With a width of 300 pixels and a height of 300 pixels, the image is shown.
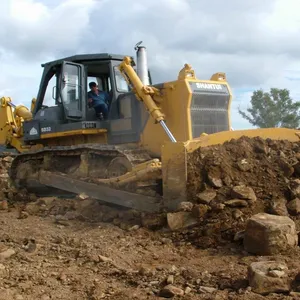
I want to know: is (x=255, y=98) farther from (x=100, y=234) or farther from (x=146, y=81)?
(x=100, y=234)

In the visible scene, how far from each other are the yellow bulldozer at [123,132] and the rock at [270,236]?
58.9 inches

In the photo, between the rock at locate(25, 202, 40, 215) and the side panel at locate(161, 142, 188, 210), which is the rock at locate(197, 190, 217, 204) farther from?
the rock at locate(25, 202, 40, 215)

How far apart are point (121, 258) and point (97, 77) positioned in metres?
4.65

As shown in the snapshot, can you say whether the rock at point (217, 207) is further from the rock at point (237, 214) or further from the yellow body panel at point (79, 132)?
the yellow body panel at point (79, 132)

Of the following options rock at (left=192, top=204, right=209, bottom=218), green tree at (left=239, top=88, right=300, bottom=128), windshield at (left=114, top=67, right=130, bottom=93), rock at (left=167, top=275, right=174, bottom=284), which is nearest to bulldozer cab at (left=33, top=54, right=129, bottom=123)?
windshield at (left=114, top=67, right=130, bottom=93)

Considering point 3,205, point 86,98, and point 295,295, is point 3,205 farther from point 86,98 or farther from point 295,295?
point 295,295

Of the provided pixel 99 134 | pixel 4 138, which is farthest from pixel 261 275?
pixel 4 138

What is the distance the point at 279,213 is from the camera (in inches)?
244

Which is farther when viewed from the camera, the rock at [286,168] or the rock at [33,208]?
the rock at [33,208]

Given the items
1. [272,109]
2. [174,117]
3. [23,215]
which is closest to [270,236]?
[174,117]

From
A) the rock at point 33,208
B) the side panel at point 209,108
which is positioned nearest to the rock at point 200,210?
the side panel at point 209,108

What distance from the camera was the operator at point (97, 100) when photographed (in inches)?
357

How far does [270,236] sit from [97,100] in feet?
15.5

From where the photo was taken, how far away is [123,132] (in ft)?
28.3
